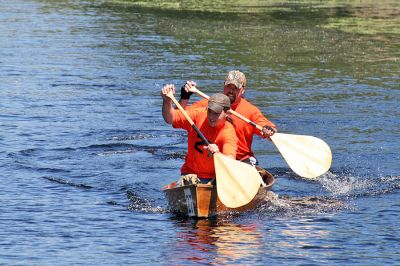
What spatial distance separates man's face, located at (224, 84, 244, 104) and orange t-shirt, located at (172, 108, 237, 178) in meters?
0.66

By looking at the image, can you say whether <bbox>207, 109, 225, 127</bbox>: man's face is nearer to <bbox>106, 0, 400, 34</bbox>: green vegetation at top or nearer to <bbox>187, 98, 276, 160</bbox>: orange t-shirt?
<bbox>187, 98, 276, 160</bbox>: orange t-shirt

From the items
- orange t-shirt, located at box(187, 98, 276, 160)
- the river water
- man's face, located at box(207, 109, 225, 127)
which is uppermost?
man's face, located at box(207, 109, 225, 127)

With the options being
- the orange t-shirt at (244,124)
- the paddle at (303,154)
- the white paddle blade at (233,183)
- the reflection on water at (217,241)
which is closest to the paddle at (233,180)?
the white paddle blade at (233,183)

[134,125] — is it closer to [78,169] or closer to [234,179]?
[78,169]

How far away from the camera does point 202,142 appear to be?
48.4ft

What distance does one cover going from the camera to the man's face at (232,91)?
609 inches

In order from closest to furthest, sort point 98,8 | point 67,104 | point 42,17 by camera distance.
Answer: point 67,104 → point 42,17 → point 98,8

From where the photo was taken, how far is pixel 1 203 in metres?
15.5

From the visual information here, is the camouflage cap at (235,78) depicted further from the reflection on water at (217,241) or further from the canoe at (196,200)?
the reflection on water at (217,241)

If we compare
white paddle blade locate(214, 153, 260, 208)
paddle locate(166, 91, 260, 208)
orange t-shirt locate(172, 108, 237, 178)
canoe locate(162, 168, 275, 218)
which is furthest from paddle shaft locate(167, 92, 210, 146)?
canoe locate(162, 168, 275, 218)

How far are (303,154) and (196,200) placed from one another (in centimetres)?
280

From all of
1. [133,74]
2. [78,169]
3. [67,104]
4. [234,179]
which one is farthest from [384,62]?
[234,179]

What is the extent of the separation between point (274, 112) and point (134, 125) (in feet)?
11.7

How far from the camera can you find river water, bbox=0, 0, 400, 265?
1358cm
